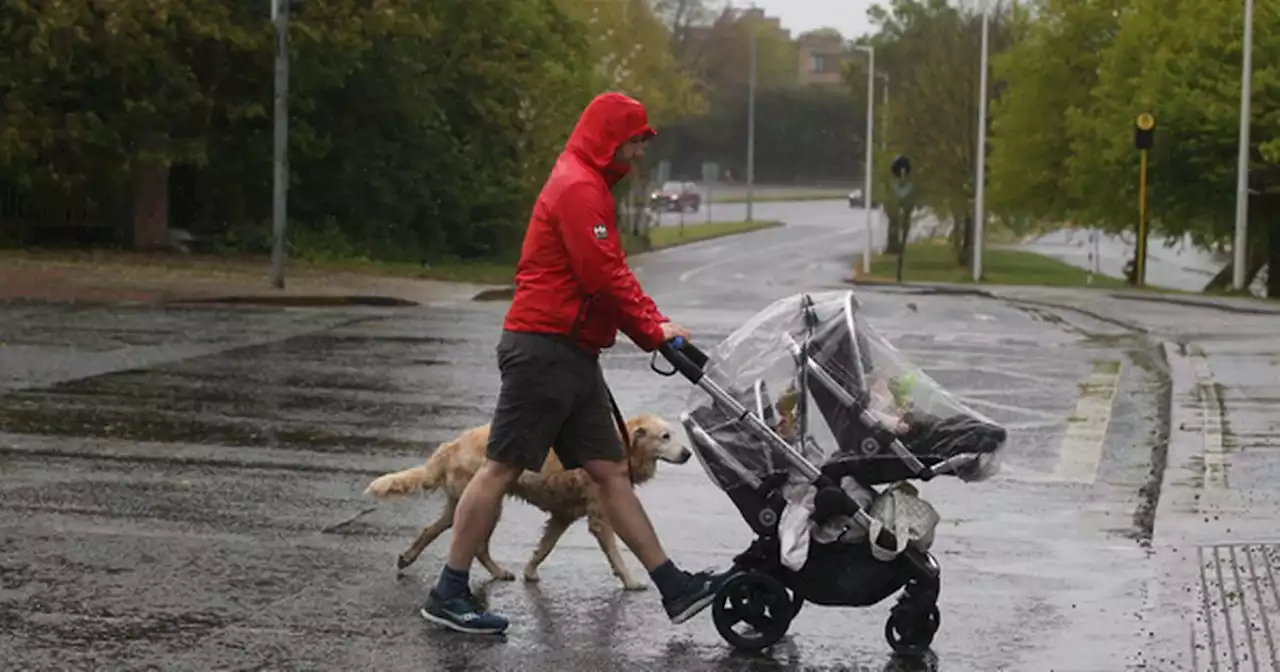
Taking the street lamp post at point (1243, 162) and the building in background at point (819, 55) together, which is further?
the building in background at point (819, 55)

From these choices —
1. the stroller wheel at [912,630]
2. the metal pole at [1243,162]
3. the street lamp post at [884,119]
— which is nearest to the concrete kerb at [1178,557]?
the stroller wheel at [912,630]

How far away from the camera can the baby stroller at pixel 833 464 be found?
6438 millimetres

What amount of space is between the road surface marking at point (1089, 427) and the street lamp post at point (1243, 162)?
20.7 metres

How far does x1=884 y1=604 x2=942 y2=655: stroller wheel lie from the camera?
6477 millimetres

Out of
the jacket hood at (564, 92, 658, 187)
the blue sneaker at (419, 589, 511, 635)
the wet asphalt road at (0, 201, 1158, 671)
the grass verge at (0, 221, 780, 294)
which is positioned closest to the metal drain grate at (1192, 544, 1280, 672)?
the wet asphalt road at (0, 201, 1158, 671)

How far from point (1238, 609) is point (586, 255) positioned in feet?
9.33

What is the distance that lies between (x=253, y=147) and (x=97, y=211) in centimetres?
291

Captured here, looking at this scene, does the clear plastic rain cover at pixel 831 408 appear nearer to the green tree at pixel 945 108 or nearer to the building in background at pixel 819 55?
the green tree at pixel 945 108

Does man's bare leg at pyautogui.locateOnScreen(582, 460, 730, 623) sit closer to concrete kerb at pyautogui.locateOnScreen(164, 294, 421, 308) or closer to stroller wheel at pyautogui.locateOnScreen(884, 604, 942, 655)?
stroller wheel at pyautogui.locateOnScreen(884, 604, 942, 655)

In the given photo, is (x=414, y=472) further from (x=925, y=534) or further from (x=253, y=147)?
(x=253, y=147)

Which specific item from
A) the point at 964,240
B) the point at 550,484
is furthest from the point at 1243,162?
the point at 550,484

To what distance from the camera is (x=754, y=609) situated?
21.5ft

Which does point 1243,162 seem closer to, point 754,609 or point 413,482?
point 413,482

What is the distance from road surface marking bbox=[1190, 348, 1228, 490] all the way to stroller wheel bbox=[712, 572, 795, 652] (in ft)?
13.2
